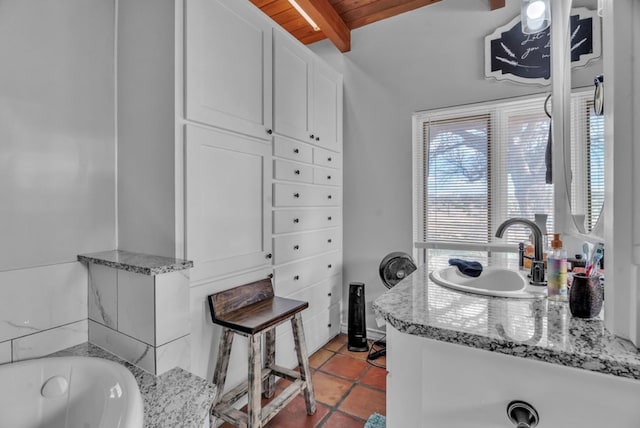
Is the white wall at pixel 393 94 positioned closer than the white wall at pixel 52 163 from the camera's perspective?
No

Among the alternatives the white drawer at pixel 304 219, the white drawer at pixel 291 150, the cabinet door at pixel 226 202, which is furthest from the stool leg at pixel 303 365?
the white drawer at pixel 291 150

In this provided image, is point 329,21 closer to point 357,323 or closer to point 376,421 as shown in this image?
point 357,323

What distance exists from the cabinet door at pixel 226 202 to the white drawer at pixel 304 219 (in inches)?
4.5

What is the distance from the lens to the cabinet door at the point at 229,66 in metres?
1.47

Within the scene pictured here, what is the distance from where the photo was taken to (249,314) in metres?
1.60

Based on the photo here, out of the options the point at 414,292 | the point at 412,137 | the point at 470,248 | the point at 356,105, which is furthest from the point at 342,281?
the point at 414,292

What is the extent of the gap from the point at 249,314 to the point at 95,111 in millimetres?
1270

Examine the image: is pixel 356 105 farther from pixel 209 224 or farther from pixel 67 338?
pixel 67 338

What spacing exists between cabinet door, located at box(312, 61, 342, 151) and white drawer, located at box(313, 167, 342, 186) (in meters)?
0.20

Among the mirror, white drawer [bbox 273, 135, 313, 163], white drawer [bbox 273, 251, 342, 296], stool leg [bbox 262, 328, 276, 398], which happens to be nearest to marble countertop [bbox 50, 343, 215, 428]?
stool leg [bbox 262, 328, 276, 398]

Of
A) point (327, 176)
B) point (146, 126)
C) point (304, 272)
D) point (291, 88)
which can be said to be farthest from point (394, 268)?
point (146, 126)

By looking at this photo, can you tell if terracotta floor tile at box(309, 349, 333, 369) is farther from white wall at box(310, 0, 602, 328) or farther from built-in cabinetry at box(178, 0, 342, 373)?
white wall at box(310, 0, 602, 328)

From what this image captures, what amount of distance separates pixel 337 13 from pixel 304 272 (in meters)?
2.19

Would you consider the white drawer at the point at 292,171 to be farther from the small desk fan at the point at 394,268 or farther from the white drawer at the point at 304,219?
the small desk fan at the point at 394,268
